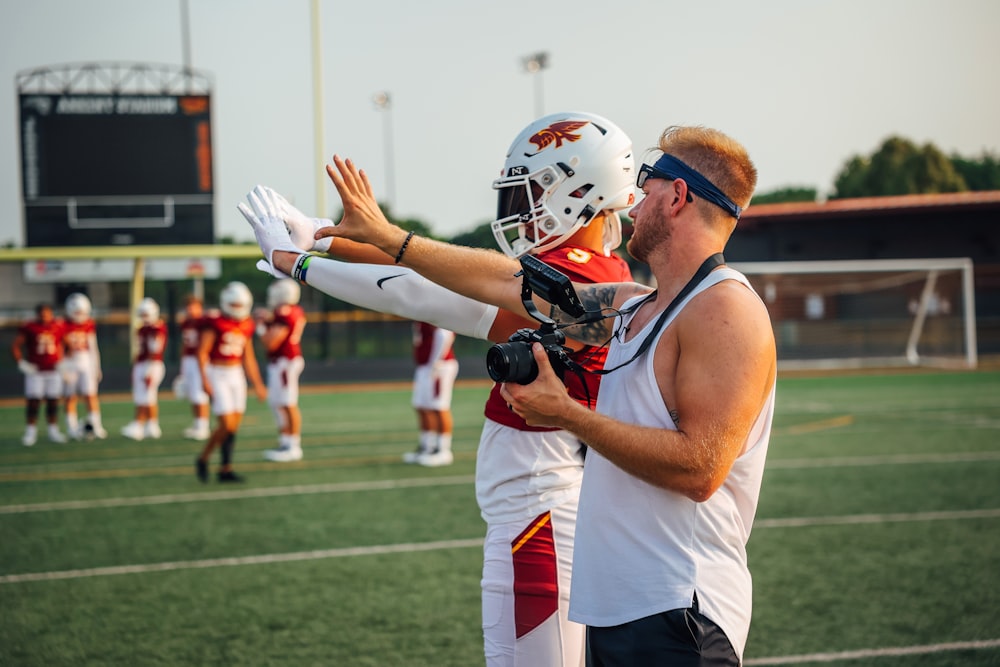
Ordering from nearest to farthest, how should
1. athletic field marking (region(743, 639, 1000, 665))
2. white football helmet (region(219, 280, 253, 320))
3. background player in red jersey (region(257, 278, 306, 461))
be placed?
athletic field marking (region(743, 639, 1000, 665)) < white football helmet (region(219, 280, 253, 320)) < background player in red jersey (region(257, 278, 306, 461))

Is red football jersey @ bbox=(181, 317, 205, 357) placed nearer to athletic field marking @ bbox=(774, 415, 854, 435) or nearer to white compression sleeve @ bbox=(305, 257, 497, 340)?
athletic field marking @ bbox=(774, 415, 854, 435)

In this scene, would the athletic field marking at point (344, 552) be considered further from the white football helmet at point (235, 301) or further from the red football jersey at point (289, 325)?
the red football jersey at point (289, 325)

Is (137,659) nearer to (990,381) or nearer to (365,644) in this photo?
(365,644)

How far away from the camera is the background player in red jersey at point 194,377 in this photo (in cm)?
1477

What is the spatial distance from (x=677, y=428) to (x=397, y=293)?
1031mm

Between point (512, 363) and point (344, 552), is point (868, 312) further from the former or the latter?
point (512, 363)

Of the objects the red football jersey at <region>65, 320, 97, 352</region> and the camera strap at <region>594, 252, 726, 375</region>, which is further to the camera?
the red football jersey at <region>65, 320, 97, 352</region>

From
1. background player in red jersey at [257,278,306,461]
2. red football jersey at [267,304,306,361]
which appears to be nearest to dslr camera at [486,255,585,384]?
background player in red jersey at [257,278,306,461]

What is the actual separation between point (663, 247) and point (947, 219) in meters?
35.4

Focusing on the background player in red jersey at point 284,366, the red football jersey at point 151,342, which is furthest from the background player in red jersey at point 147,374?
the background player in red jersey at point 284,366

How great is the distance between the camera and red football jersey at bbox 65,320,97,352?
15.8 metres

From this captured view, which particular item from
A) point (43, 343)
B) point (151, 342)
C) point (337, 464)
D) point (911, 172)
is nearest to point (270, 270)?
point (337, 464)

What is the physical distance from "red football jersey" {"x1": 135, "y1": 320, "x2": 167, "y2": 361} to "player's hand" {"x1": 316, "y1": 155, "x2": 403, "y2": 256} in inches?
546

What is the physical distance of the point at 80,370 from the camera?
1577 centimetres
